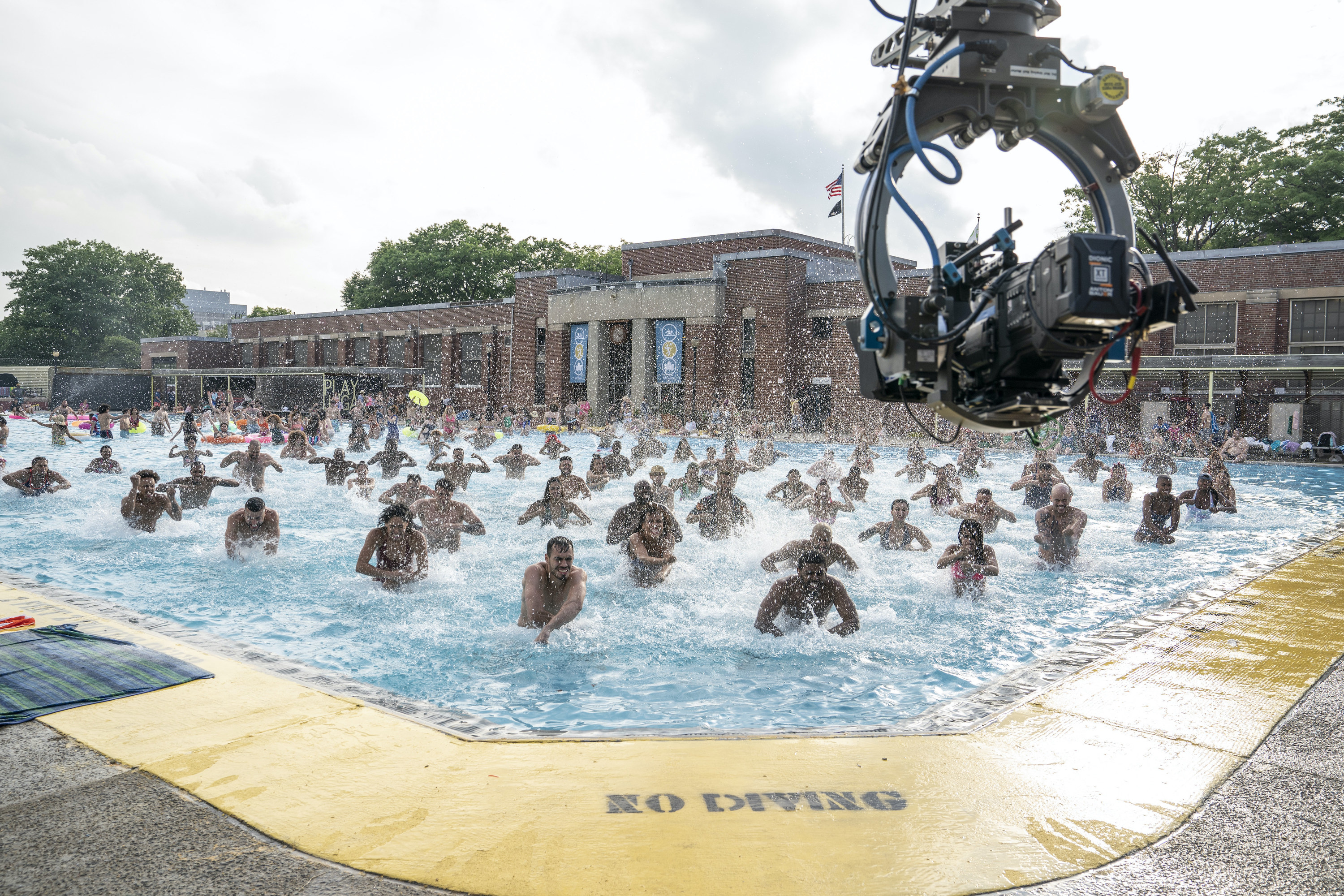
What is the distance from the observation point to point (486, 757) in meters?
4.47

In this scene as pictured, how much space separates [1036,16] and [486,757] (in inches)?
178

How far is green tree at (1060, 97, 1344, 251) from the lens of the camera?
36344mm

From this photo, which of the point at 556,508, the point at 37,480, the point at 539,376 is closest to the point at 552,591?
the point at 556,508

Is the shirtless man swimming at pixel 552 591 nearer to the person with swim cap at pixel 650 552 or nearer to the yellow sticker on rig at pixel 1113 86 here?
the person with swim cap at pixel 650 552

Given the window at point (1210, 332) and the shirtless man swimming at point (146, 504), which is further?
the window at point (1210, 332)

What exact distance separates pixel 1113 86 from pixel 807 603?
5626 mm

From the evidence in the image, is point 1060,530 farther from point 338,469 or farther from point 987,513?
point 338,469

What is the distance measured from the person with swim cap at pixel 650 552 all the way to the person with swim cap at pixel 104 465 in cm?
1432

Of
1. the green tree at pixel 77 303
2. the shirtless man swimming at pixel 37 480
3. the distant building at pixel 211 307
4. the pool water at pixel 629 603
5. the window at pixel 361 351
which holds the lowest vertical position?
the pool water at pixel 629 603

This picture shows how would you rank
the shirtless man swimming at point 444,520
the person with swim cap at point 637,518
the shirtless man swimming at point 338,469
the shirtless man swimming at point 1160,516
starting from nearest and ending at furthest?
1. the person with swim cap at point 637,518
2. the shirtless man swimming at point 444,520
3. the shirtless man swimming at point 1160,516
4. the shirtless man swimming at point 338,469

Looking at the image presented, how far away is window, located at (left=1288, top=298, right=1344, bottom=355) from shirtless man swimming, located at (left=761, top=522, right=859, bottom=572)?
2541 cm

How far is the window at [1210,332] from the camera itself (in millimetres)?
28547

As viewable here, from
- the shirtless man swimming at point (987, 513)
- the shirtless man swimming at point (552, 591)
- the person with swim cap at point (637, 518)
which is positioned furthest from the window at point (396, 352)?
the shirtless man swimming at point (552, 591)

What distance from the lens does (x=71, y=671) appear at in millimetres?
5496
